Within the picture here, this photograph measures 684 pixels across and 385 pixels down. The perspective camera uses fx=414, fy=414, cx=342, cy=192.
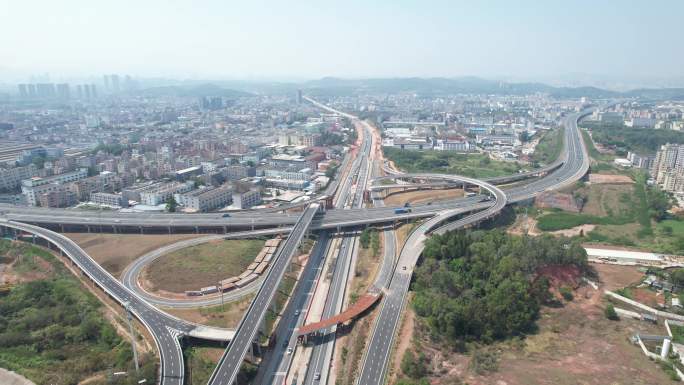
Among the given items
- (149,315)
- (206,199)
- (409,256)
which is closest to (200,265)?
(149,315)

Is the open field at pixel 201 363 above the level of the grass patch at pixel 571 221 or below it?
below

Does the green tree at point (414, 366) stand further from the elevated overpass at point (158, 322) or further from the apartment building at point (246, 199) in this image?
the apartment building at point (246, 199)

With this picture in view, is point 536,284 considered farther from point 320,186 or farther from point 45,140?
point 45,140

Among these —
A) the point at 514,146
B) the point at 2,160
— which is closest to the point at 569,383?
the point at 514,146

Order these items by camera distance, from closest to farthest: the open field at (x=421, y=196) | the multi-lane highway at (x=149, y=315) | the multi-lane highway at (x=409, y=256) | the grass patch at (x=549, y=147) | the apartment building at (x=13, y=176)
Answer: the multi-lane highway at (x=149, y=315) < the multi-lane highway at (x=409, y=256) < the open field at (x=421, y=196) < the apartment building at (x=13, y=176) < the grass patch at (x=549, y=147)

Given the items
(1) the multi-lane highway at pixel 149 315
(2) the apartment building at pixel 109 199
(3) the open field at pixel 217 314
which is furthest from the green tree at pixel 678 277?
(2) the apartment building at pixel 109 199

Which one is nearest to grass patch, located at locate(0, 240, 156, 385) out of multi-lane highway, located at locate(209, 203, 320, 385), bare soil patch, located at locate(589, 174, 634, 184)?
multi-lane highway, located at locate(209, 203, 320, 385)
